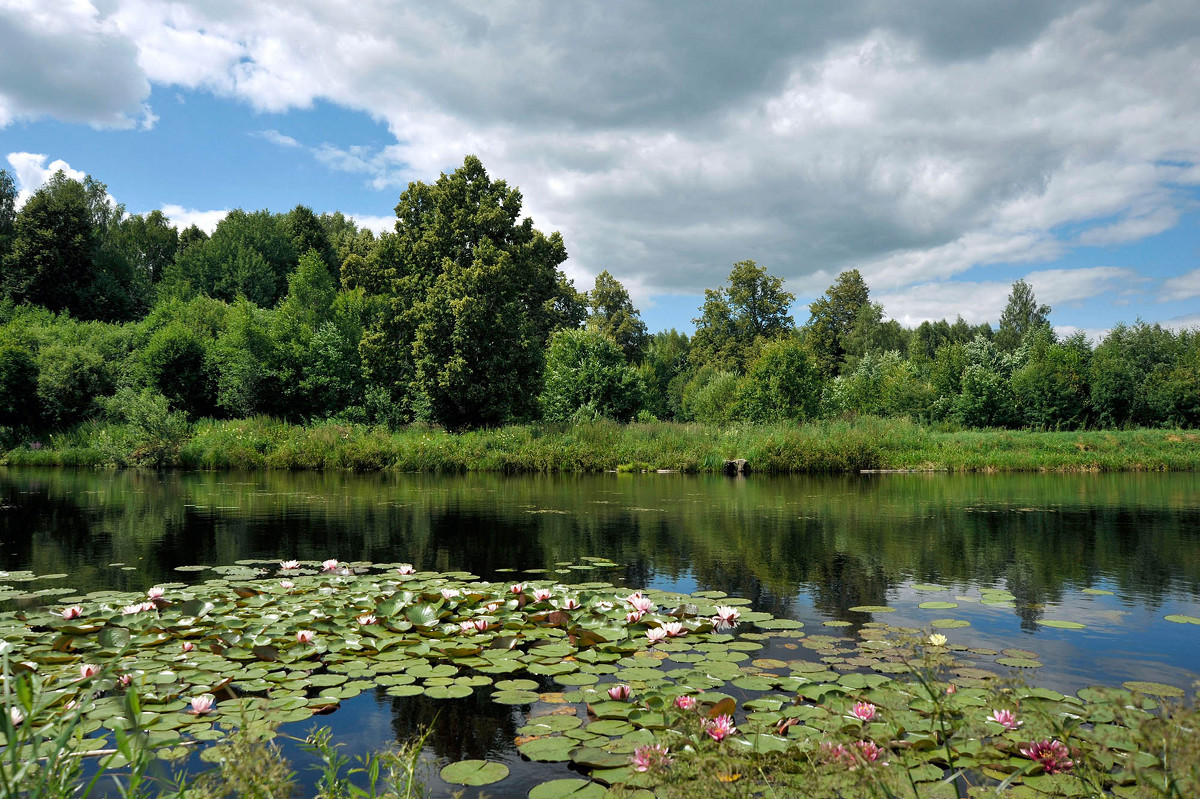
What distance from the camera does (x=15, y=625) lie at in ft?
16.5

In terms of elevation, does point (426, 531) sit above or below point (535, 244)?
below

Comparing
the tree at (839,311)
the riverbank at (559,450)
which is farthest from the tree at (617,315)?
the riverbank at (559,450)

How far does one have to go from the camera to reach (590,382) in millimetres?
31688

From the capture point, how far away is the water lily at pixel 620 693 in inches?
147

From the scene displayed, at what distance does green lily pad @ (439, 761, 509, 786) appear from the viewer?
296cm

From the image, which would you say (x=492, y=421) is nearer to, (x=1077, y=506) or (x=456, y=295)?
(x=456, y=295)

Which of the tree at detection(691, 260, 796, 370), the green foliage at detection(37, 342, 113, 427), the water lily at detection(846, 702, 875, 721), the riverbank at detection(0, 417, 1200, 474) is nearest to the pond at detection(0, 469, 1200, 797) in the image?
the water lily at detection(846, 702, 875, 721)

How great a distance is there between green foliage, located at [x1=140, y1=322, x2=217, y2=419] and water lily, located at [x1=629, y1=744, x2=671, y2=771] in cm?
3511

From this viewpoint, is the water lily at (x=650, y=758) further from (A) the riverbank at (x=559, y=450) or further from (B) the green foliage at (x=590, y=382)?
(B) the green foliage at (x=590, y=382)

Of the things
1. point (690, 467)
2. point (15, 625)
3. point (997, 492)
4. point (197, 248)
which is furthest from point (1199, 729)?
point (197, 248)

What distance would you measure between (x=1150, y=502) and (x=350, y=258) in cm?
3624

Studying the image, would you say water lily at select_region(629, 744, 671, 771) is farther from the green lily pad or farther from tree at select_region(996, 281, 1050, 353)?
tree at select_region(996, 281, 1050, 353)

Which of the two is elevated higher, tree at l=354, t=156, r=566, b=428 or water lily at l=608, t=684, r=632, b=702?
tree at l=354, t=156, r=566, b=428

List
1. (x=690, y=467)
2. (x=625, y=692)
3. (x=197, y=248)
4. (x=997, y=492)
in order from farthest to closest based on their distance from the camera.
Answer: (x=197, y=248), (x=690, y=467), (x=997, y=492), (x=625, y=692)
